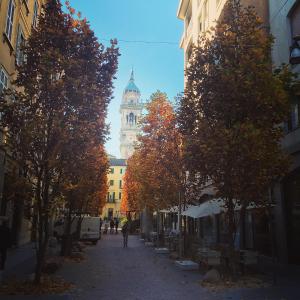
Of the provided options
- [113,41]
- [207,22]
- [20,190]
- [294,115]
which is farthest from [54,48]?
[207,22]

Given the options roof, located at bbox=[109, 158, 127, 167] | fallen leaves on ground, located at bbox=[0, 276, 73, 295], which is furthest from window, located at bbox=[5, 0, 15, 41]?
roof, located at bbox=[109, 158, 127, 167]

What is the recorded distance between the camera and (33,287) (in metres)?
9.65

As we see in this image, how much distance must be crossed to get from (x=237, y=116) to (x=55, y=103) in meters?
5.56

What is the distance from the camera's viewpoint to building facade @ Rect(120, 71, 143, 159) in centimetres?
12006

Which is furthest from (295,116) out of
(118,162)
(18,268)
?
(118,162)

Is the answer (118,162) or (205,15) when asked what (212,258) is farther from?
(118,162)

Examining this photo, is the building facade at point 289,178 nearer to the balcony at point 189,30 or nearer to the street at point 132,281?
the street at point 132,281

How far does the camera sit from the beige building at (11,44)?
16531 millimetres

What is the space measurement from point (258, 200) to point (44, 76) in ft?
Result: 24.5

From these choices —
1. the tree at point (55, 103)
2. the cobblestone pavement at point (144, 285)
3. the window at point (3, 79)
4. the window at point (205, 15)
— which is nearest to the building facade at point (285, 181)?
the cobblestone pavement at point (144, 285)

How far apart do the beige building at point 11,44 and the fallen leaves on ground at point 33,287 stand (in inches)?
238

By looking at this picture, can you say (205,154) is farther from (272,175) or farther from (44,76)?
(44,76)

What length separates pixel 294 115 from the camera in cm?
1558

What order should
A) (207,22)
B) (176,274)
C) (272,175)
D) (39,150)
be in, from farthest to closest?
1. (207,22)
2. (176,274)
3. (272,175)
4. (39,150)
